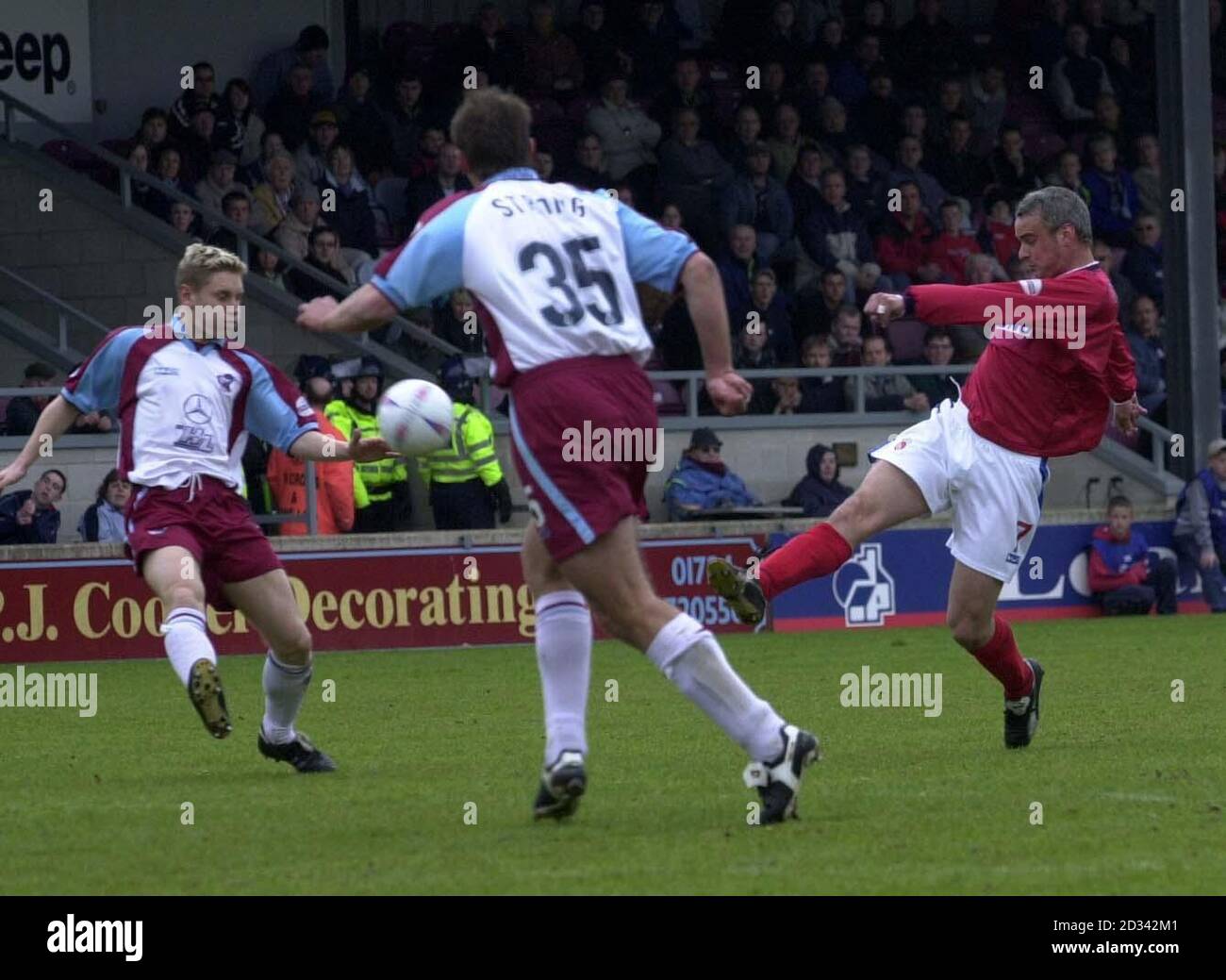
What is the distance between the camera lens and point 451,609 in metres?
16.6

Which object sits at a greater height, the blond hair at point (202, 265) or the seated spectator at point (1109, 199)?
the seated spectator at point (1109, 199)

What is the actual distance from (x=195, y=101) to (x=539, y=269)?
43.9ft

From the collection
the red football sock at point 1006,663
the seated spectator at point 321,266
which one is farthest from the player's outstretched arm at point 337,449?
the seated spectator at point 321,266

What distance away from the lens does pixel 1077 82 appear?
23438 millimetres

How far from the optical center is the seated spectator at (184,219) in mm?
18656

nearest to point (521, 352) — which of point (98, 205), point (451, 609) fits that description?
point (451, 609)

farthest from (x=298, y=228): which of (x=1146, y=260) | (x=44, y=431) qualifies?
(x=44, y=431)

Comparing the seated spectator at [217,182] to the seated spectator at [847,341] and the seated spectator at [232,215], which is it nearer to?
the seated spectator at [232,215]

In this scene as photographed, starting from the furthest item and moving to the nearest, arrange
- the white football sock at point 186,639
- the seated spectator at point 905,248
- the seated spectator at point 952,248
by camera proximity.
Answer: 1. the seated spectator at point 952,248
2. the seated spectator at point 905,248
3. the white football sock at point 186,639

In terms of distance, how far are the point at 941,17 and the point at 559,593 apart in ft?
57.9

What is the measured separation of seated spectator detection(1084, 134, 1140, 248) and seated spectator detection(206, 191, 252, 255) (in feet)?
27.0

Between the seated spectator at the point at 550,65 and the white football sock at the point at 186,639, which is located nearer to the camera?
the white football sock at the point at 186,639

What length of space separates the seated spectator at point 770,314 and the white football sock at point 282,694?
435 inches
